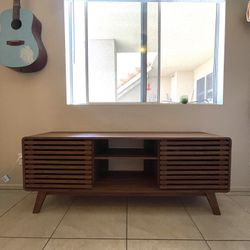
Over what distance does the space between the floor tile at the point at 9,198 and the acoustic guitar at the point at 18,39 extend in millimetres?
1041

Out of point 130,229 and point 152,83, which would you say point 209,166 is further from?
point 152,83

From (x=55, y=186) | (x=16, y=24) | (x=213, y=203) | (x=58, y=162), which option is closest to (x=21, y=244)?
(x=55, y=186)

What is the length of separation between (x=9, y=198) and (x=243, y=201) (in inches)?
73.0

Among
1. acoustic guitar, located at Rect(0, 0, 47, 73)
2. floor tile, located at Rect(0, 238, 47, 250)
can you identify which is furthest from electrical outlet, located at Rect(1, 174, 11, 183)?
acoustic guitar, located at Rect(0, 0, 47, 73)

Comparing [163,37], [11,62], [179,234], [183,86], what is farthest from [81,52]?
[179,234]

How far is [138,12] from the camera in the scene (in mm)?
1968

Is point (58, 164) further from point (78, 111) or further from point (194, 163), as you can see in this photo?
point (194, 163)

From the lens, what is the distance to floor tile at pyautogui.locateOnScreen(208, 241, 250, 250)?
3.59ft

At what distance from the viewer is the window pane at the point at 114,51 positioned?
1981 mm

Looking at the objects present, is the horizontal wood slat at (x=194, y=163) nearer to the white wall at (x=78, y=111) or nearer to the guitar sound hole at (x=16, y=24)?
the white wall at (x=78, y=111)

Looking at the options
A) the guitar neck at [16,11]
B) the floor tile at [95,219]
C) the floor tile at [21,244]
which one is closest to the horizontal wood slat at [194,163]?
the floor tile at [95,219]

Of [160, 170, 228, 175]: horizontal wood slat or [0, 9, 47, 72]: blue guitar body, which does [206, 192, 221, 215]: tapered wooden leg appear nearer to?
[160, 170, 228, 175]: horizontal wood slat

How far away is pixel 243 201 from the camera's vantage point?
5.51ft

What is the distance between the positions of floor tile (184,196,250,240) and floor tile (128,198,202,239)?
6cm
